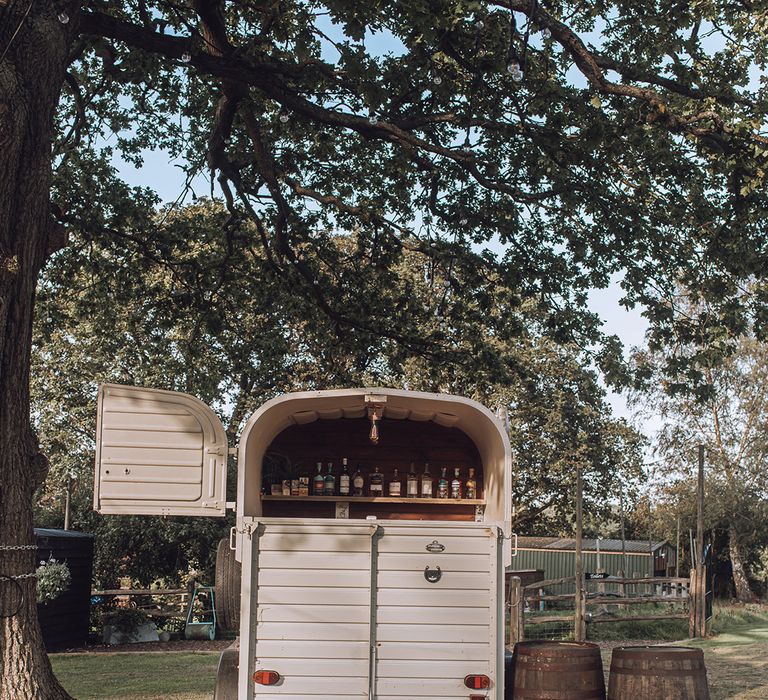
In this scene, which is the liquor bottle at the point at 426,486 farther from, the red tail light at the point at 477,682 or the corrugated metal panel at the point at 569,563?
the corrugated metal panel at the point at 569,563

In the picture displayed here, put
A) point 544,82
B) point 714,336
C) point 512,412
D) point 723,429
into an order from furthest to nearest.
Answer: point 723,429, point 512,412, point 714,336, point 544,82

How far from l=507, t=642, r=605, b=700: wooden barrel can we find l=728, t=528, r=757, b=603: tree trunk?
27.9 meters

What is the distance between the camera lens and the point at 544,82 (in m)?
10.2

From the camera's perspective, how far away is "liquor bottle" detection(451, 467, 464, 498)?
976 cm

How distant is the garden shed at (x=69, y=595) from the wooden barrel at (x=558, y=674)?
36.8 feet

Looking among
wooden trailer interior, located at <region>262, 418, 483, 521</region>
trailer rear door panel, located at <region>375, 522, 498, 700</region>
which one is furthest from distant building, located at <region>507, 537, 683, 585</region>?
trailer rear door panel, located at <region>375, 522, 498, 700</region>

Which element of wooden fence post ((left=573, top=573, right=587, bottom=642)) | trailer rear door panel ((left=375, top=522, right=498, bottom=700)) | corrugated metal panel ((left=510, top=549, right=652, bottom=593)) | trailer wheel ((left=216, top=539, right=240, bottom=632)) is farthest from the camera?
corrugated metal panel ((left=510, top=549, right=652, bottom=593))

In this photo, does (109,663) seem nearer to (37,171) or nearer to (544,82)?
(37,171)

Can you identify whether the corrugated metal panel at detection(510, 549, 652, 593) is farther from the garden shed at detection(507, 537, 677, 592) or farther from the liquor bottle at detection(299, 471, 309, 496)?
the liquor bottle at detection(299, 471, 309, 496)

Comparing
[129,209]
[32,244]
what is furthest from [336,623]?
[129,209]

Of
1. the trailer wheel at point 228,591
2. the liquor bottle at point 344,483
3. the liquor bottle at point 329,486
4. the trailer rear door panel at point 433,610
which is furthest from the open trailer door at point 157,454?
the liquor bottle at point 344,483

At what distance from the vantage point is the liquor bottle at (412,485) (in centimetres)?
986

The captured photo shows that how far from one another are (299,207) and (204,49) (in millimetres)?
4033

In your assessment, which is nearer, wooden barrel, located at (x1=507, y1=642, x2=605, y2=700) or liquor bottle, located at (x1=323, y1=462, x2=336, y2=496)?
wooden barrel, located at (x1=507, y1=642, x2=605, y2=700)
